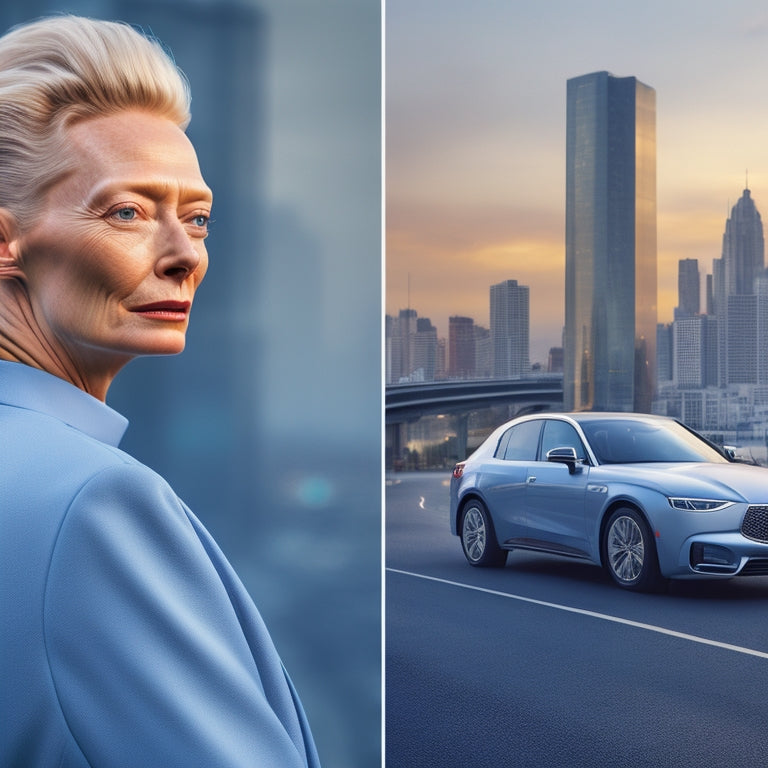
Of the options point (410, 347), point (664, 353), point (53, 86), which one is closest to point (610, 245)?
point (664, 353)

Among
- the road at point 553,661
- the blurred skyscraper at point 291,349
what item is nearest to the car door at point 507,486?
the road at point 553,661

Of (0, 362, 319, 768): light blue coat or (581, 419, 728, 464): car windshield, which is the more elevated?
(0, 362, 319, 768): light blue coat

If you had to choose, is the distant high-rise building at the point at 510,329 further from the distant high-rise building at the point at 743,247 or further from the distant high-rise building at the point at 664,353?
the distant high-rise building at the point at 743,247

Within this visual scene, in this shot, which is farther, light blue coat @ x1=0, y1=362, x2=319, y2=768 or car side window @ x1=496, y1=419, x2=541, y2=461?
car side window @ x1=496, y1=419, x2=541, y2=461

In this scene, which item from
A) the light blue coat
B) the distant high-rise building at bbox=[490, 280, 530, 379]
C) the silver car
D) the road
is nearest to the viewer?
the light blue coat

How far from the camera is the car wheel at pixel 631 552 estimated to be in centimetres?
284

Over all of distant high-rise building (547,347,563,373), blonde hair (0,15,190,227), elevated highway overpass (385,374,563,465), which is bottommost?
elevated highway overpass (385,374,563,465)

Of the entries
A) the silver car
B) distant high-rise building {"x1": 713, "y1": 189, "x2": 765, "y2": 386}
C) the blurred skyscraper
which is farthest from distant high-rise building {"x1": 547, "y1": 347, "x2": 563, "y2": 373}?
the blurred skyscraper

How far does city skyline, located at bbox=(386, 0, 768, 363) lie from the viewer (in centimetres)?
272

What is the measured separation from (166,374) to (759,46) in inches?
81.4

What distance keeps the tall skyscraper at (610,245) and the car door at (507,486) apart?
28 cm

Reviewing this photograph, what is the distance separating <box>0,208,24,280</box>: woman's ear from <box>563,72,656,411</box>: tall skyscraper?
232cm

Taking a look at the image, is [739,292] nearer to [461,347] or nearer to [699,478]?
[699,478]

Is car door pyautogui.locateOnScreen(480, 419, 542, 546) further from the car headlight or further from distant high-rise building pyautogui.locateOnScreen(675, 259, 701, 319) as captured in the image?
distant high-rise building pyautogui.locateOnScreen(675, 259, 701, 319)
